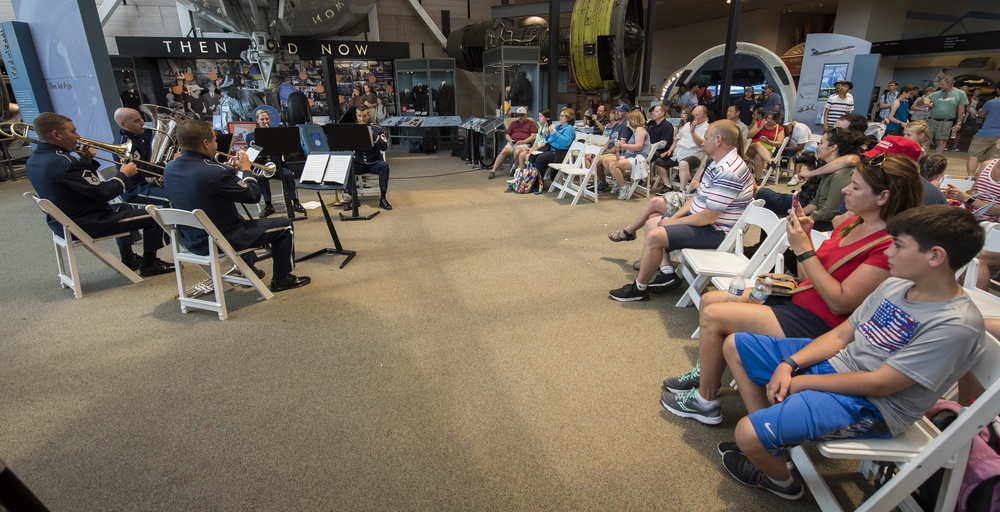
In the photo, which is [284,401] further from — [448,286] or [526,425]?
[448,286]

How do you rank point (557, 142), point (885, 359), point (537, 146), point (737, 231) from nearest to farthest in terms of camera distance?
point (885, 359), point (737, 231), point (557, 142), point (537, 146)

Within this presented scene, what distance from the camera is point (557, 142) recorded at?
7.25m

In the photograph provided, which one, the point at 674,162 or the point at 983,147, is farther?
the point at 983,147

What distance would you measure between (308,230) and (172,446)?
3598 millimetres

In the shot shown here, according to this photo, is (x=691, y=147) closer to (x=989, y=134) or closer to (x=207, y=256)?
(x=989, y=134)

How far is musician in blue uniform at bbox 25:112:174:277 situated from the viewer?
10.9ft

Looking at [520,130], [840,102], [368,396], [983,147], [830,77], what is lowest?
[368,396]

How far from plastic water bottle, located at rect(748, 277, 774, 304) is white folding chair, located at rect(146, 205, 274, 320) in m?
3.14

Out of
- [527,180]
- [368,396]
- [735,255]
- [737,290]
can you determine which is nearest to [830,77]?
[527,180]

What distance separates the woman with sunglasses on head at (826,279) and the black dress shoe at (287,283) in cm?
293

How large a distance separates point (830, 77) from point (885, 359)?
12.8m

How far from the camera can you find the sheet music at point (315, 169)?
4.69m

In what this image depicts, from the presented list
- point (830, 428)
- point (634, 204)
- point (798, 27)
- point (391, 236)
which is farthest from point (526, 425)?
point (798, 27)

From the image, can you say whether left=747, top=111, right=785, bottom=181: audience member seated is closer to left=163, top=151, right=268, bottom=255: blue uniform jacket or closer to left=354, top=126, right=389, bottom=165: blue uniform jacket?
left=354, top=126, right=389, bottom=165: blue uniform jacket
